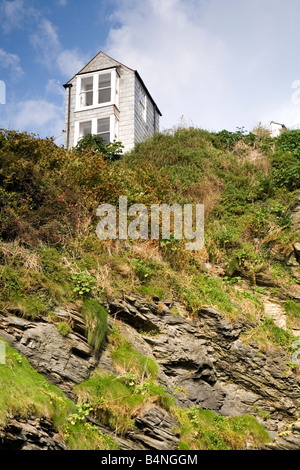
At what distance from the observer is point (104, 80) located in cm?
2283

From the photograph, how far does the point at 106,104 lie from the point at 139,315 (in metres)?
15.7

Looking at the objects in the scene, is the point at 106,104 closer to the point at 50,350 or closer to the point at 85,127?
the point at 85,127

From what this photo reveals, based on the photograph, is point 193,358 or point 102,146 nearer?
point 193,358

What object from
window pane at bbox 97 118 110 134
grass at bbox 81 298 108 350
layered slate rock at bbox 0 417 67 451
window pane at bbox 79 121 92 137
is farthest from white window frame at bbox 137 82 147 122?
layered slate rock at bbox 0 417 67 451

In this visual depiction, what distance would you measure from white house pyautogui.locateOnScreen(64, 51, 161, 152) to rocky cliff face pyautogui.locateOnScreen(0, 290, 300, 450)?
1341 cm

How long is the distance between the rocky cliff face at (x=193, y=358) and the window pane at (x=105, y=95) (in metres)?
16.8

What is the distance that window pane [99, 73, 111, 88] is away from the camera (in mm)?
22531

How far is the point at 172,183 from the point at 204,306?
18.9ft

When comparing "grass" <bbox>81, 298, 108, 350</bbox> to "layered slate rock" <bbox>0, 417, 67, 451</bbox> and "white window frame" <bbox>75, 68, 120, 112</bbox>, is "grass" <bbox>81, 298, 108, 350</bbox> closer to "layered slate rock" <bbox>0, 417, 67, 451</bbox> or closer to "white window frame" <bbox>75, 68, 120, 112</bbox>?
"layered slate rock" <bbox>0, 417, 67, 451</bbox>

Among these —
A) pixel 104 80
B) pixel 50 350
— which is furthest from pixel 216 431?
pixel 104 80

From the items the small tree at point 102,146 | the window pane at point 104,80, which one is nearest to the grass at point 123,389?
the small tree at point 102,146
